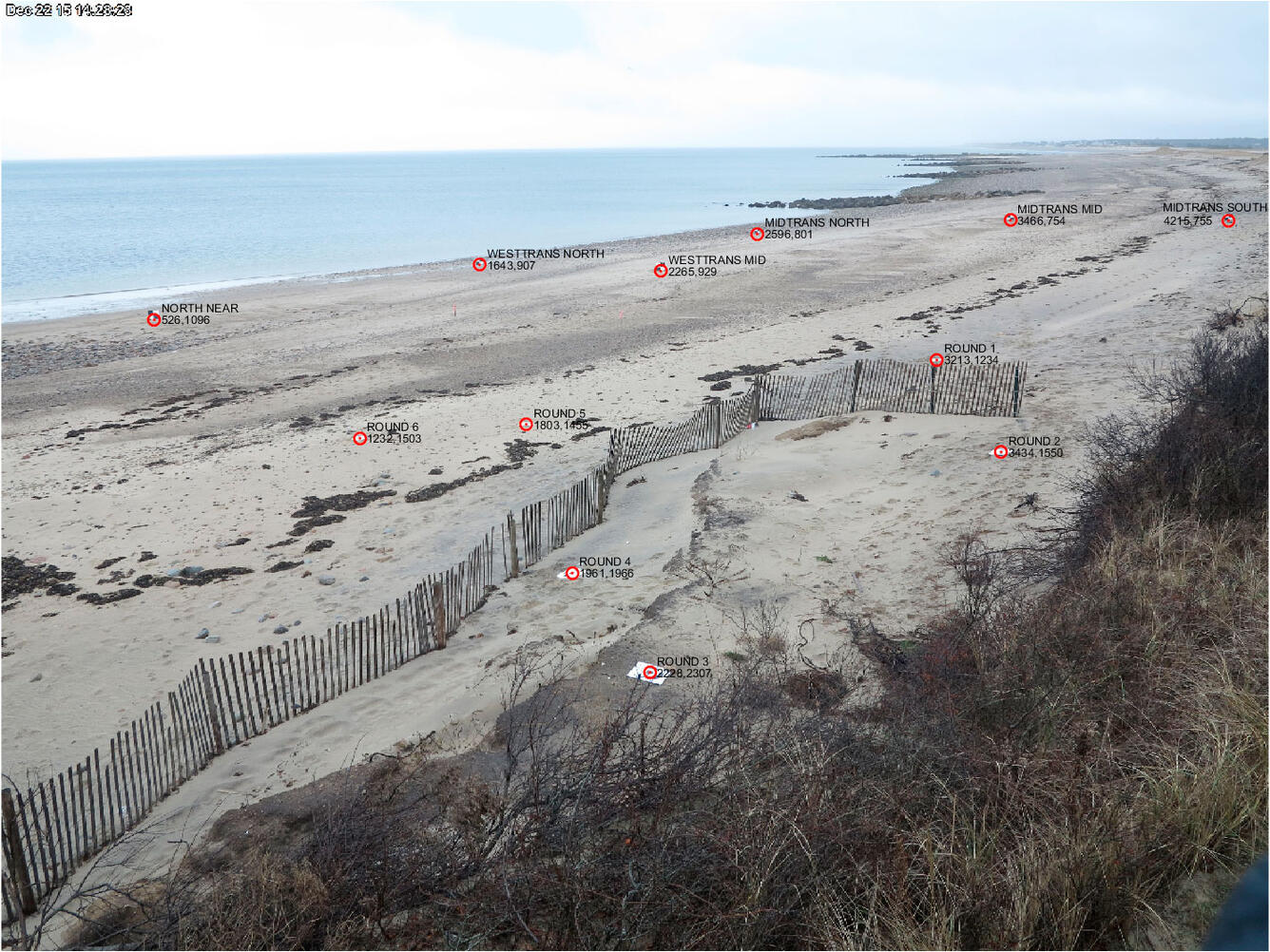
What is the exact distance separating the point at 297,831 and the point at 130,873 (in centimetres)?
114

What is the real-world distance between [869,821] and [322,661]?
577 centimetres

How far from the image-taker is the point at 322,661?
842 cm

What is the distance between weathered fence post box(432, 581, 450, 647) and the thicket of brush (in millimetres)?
2470

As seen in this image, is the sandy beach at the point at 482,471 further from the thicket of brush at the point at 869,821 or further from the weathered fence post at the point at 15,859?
the thicket of brush at the point at 869,821

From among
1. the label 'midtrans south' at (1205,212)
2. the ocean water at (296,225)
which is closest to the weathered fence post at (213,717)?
the ocean water at (296,225)

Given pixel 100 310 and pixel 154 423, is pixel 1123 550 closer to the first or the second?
pixel 154 423

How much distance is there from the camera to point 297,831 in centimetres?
632

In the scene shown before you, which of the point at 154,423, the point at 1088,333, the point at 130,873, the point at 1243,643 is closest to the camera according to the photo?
the point at 1243,643

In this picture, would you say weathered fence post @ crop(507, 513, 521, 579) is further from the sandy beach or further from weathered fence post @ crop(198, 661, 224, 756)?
weathered fence post @ crop(198, 661, 224, 756)

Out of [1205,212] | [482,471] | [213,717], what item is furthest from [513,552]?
[1205,212]

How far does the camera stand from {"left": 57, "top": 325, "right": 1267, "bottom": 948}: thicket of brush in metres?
3.90

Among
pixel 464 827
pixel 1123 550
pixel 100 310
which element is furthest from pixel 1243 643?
pixel 100 310

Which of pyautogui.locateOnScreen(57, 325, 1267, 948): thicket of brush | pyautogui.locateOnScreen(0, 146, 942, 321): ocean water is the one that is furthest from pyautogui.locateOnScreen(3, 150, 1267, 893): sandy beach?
pyautogui.locateOnScreen(0, 146, 942, 321): ocean water

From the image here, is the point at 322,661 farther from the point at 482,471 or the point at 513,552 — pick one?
the point at 482,471
